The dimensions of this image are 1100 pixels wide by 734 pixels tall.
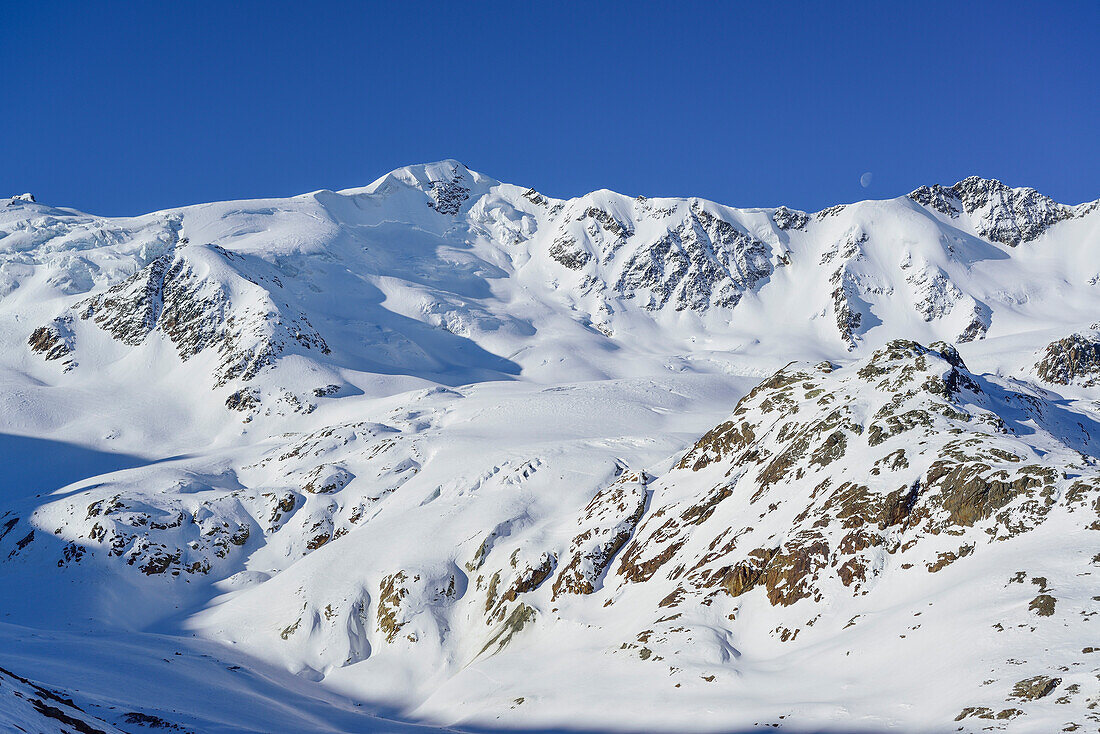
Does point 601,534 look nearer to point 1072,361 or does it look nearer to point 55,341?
point 1072,361

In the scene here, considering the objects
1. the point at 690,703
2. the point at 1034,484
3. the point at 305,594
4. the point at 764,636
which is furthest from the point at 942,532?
the point at 305,594

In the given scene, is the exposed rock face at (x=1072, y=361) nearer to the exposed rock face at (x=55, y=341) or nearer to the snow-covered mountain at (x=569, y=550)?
the snow-covered mountain at (x=569, y=550)

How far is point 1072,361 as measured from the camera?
117 meters

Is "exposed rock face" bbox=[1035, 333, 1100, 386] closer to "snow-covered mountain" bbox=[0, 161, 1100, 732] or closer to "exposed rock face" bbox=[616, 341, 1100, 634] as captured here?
"snow-covered mountain" bbox=[0, 161, 1100, 732]

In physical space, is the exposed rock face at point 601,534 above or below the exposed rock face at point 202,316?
below

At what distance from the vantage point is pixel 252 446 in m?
114

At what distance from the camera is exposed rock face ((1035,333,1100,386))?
115m

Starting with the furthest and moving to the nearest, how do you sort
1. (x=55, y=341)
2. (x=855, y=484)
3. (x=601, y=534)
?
(x=55, y=341) < (x=601, y=534) < (x=855, y=484)

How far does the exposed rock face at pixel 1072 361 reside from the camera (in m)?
115

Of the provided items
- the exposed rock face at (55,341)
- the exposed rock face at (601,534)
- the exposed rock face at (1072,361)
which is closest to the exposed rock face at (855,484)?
the exposed rock face at (601,534)

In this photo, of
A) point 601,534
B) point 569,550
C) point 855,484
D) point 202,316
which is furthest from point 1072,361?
point 202,316

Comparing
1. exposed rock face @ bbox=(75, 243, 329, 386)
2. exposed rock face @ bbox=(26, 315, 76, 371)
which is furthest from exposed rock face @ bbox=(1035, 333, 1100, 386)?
exposed rock face @ bbox=(26, 315, 76, 371)

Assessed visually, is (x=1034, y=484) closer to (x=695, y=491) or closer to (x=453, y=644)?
(x=695, y=491)

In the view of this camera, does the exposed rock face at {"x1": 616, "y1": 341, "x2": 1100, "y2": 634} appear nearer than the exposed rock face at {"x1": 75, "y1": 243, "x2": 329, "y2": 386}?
Yes
